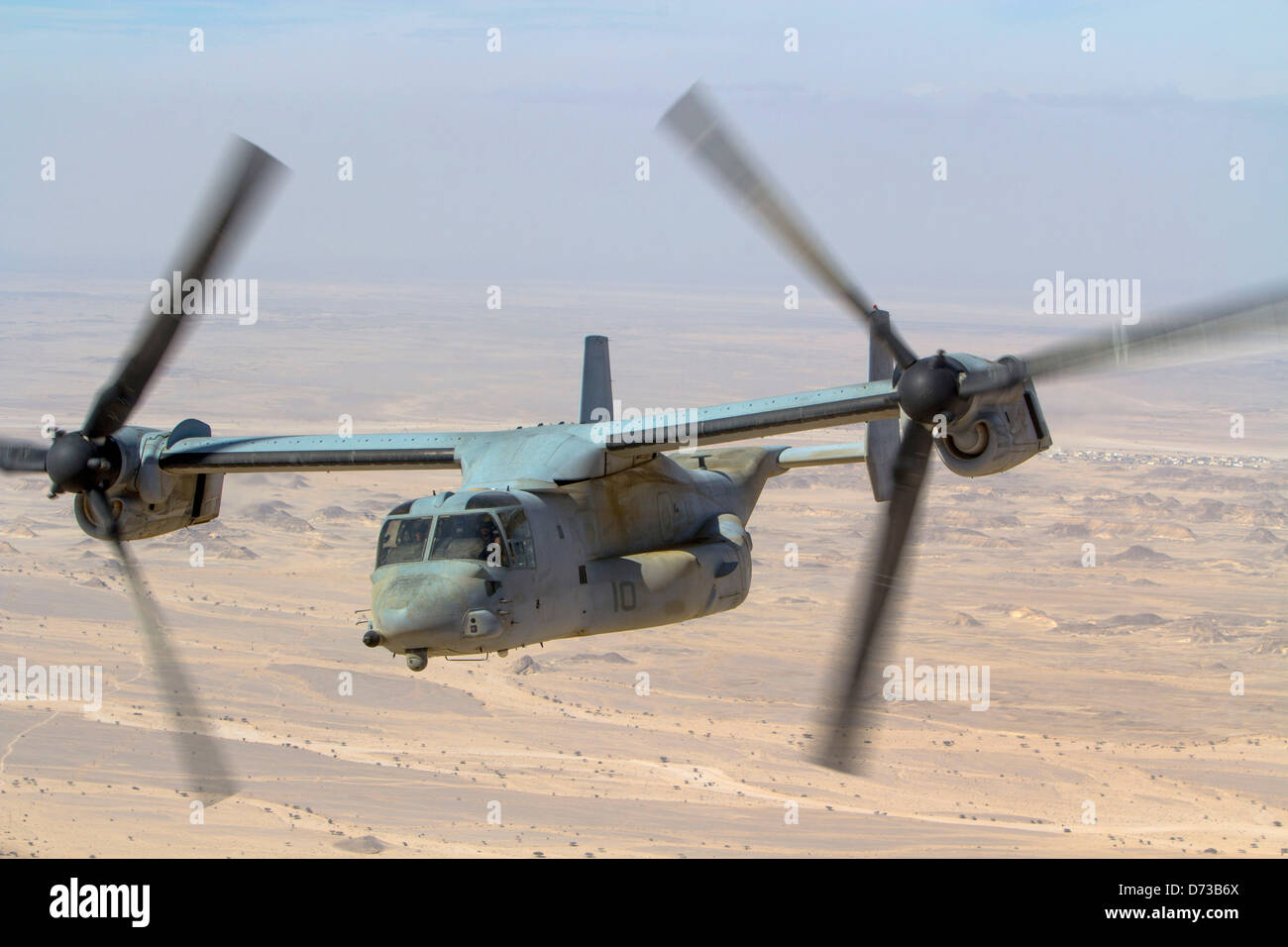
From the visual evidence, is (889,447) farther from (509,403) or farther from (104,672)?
(509,403)

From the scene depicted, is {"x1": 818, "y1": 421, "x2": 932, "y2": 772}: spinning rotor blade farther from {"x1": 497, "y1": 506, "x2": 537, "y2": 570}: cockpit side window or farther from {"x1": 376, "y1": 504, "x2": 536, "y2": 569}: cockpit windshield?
{"x1": 376, "y1": 504, "x2": 536, "y2": 569}: cockpit windshield

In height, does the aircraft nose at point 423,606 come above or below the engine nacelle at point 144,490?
below

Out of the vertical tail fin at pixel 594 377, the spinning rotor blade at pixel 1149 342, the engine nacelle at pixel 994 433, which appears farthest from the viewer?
the vertical tail fin at pixel 594 377

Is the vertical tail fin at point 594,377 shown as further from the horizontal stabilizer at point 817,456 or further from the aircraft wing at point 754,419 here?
the aircraft wing at point 754,419

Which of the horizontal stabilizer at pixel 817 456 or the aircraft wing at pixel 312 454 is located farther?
the horizontal stabilizer at pixel 817 456

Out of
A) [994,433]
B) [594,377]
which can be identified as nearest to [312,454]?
[594,377]

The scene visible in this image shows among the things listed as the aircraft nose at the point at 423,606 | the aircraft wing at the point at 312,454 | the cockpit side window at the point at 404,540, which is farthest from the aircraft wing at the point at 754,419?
the aircraft nose at the point at 423,606

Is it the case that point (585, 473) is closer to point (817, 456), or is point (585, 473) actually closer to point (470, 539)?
point (470, 539)
